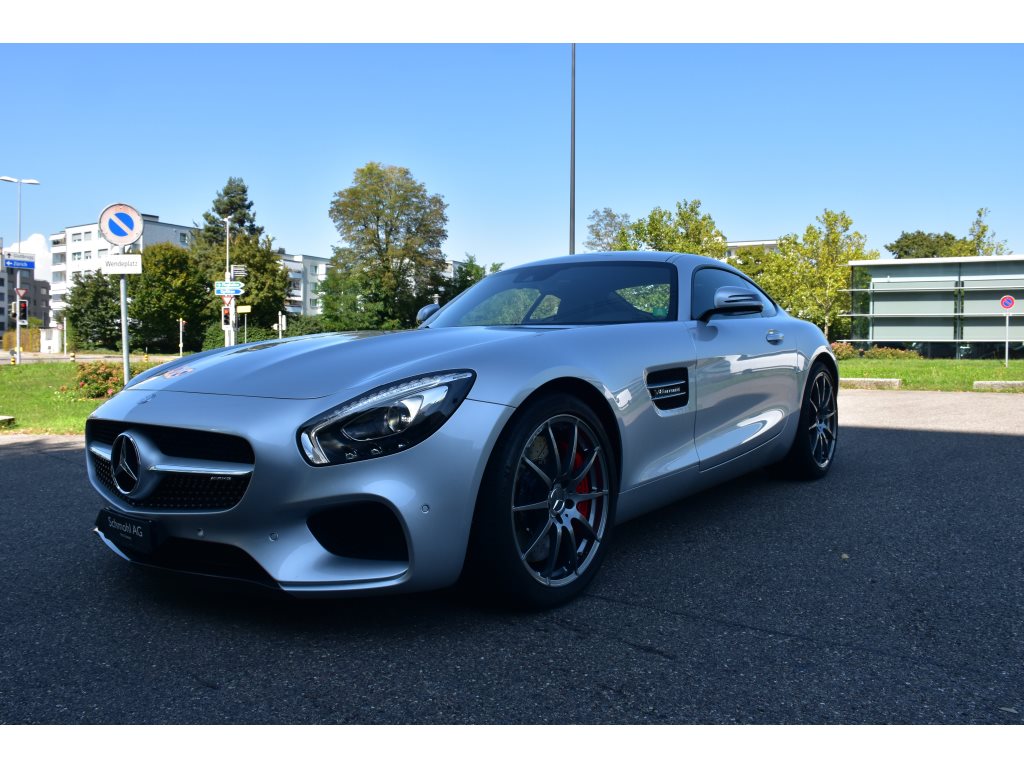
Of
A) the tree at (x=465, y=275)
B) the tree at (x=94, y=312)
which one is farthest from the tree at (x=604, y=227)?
the tree at (x=94, y=312)

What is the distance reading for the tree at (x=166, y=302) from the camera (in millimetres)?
49562

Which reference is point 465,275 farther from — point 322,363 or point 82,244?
point 82,244

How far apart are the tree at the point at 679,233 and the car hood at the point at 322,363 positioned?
38.3 meters

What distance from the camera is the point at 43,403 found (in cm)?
1259

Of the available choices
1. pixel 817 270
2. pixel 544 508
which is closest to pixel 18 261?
pixel 544 508

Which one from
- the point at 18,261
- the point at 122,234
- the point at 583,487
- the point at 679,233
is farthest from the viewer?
the point at 679,233

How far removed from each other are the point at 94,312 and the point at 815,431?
181 feet

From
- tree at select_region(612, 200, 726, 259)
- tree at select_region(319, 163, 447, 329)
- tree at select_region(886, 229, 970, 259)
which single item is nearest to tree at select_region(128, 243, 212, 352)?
tree at select_region(319, 163, 447, 329)

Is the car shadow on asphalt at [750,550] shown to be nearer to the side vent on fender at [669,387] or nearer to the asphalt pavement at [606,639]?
the asphalt pavement at [606,639]

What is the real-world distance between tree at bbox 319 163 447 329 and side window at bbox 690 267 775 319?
49687 millimetres

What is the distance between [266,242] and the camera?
63781 millimetres

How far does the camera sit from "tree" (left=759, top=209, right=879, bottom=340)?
4609 cm

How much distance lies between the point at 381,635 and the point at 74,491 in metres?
3.33

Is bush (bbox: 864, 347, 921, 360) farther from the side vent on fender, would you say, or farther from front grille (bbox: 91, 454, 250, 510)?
front grille (bbox: 91, 454, 250, 510)
